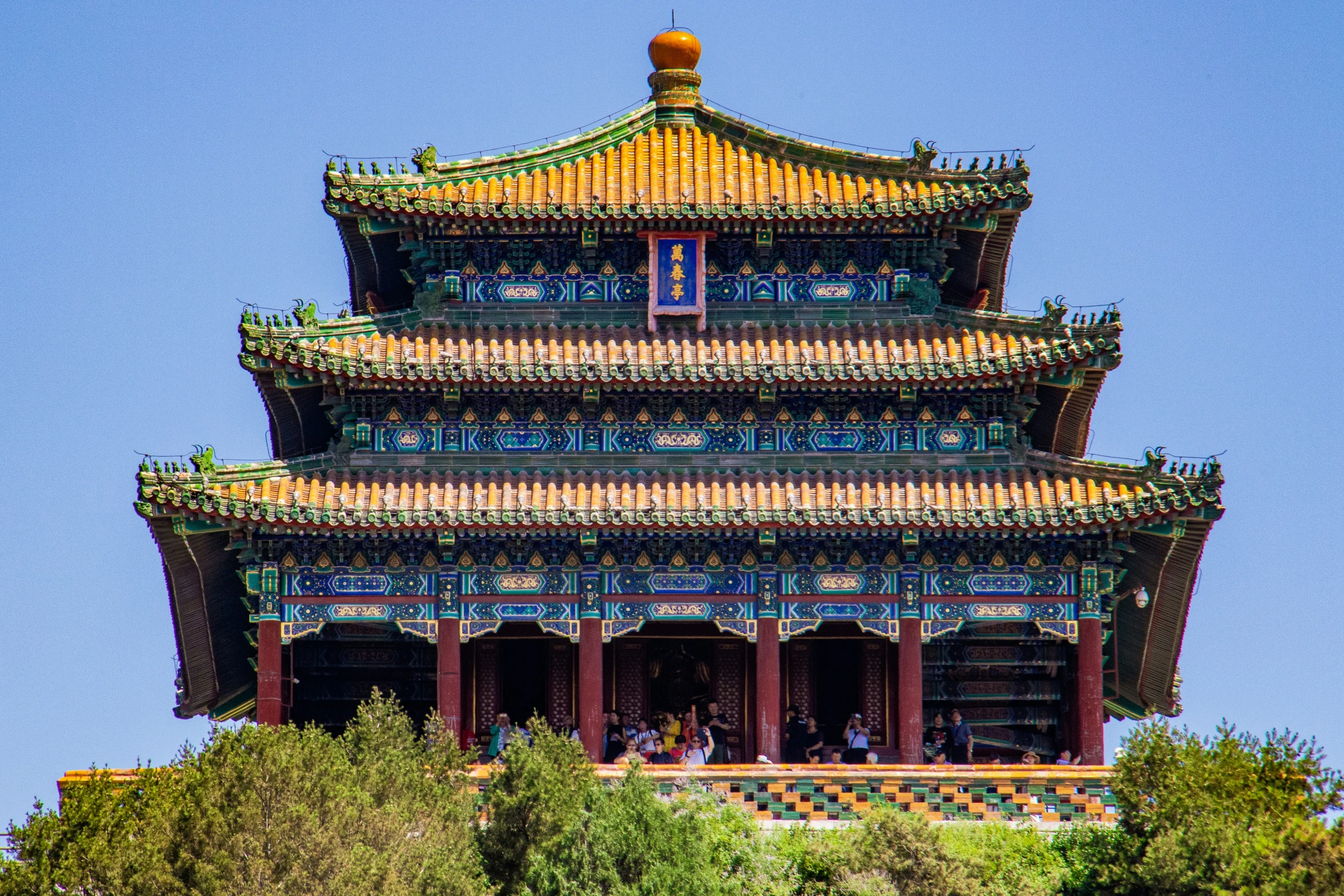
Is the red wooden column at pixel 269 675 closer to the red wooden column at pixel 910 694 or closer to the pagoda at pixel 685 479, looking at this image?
the pagoda at pixel 685 479

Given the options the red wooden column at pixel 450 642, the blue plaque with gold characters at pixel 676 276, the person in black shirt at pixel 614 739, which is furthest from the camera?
the blue plaque with gold characters at pixel 676 276

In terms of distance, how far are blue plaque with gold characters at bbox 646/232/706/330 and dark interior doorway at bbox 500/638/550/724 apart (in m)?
6.51

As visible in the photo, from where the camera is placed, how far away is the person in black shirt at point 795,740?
3956 centimetres

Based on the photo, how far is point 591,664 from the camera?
38594 mm

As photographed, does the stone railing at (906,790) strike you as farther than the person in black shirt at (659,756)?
No

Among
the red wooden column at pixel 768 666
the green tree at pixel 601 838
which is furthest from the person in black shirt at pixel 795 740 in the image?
the green tree at pixel 601 838

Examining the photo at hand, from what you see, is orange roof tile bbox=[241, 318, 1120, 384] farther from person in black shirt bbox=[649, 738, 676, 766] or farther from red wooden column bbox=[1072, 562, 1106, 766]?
person in black shirt bbox=[649, 738, 676, 766]

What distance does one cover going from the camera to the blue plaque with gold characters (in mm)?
41281

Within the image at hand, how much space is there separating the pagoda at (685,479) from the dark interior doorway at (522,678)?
69 mm

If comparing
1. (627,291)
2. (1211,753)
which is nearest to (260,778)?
(1211,753)

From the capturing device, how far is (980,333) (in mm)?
40906

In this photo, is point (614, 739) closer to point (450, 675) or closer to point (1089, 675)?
point (450, 675)

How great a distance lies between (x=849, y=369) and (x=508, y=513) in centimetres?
674

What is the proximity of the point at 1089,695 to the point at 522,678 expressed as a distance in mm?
10594
